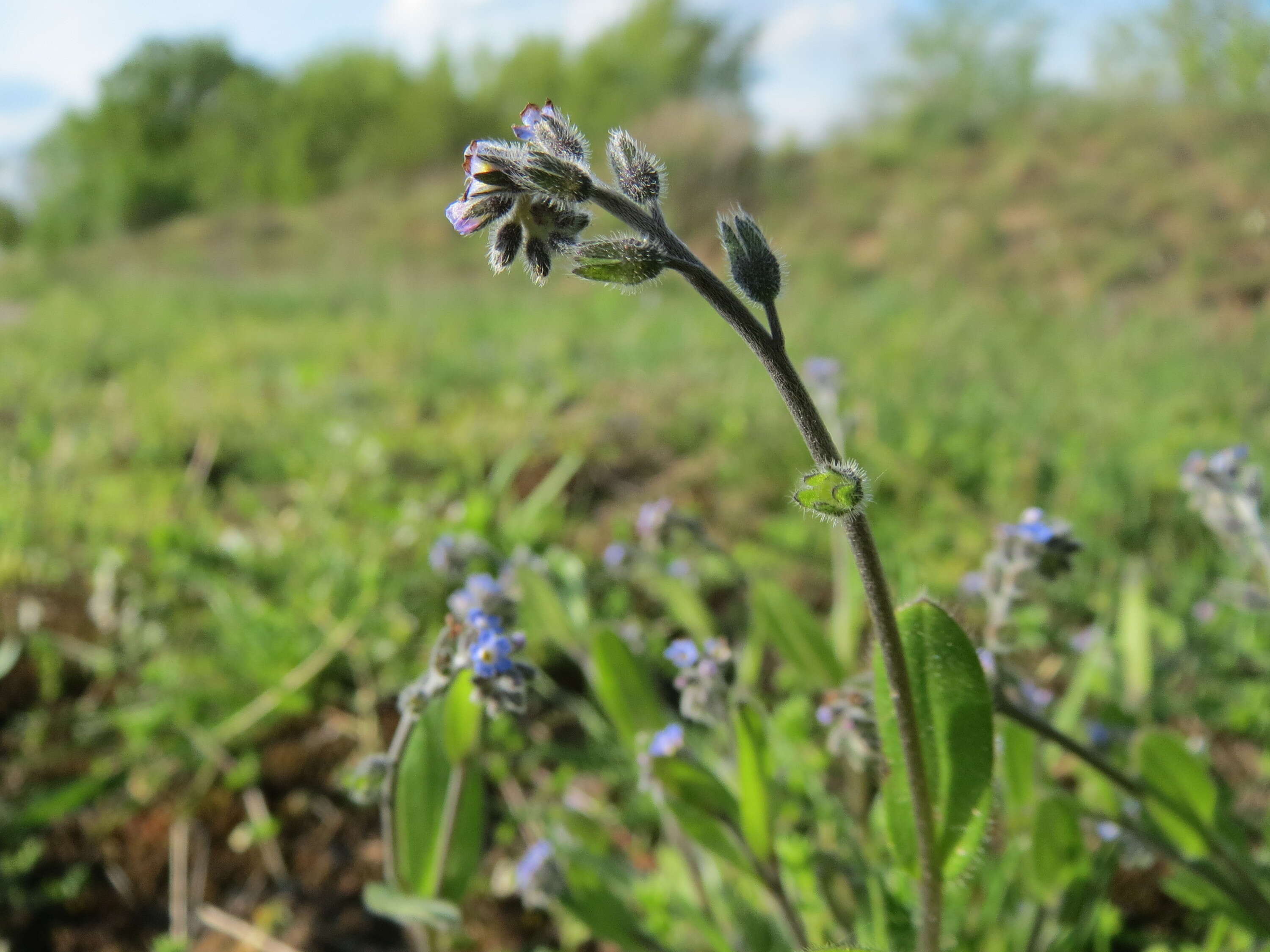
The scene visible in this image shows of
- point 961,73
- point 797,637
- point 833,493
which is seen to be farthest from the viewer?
point 961,73

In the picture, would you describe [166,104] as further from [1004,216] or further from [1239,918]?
[1239,918]

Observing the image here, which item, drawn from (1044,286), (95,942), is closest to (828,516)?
(95,942)

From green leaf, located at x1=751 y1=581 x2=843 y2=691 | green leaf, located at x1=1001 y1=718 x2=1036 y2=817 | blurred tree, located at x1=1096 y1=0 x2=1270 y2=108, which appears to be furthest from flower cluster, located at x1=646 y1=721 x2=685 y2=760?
blurred tree, located at x1=1096 y1=0 x2=1270 y2=108

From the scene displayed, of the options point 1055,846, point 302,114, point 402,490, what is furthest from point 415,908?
point 302,114

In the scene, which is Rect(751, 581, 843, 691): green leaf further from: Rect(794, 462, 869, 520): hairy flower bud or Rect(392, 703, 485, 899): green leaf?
Rect(794, 462, 869, 520): hairy flower bud

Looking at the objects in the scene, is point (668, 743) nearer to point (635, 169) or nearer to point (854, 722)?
point (854, 722)

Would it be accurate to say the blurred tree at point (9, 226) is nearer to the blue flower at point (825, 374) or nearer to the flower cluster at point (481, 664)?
the blue flower at point (825, 374)

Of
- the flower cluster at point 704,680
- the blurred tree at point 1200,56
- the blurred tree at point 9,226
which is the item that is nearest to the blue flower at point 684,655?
the flower cluster at point 704,680
